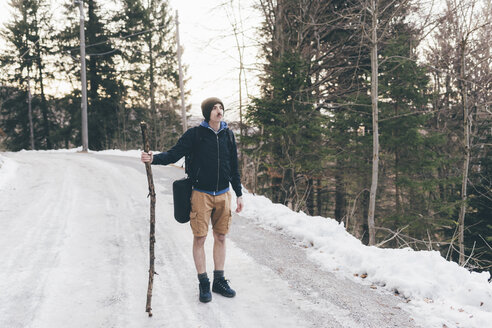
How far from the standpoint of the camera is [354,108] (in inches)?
477

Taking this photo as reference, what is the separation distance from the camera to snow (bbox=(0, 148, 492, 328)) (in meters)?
2.84

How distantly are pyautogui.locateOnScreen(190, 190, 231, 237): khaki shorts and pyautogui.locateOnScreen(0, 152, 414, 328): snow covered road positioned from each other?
0.68m

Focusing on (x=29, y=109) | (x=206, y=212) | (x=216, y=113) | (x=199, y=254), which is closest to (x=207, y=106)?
(x=216, y=113)

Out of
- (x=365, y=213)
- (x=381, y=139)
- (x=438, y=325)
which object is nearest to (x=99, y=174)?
(x=438, y=325)

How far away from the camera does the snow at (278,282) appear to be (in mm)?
2836

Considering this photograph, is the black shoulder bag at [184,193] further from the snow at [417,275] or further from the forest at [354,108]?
the forest at [354,108]

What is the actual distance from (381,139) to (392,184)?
1897mm

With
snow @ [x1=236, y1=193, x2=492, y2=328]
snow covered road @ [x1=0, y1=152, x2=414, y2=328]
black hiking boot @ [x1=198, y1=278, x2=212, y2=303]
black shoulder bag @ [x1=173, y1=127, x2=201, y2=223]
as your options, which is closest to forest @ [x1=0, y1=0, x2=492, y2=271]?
snow @ [x1=236, y1=193, x2=492, y2=328]

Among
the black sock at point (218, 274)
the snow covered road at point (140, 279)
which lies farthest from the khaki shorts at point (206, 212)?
the snow covered road at point (140, 279)

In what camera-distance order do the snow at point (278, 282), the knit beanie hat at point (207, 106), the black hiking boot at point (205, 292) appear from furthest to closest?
the knit beanie hat at point (207, 106)
the black hiking boot at point (205, 292)
the snow at point (278, 282)

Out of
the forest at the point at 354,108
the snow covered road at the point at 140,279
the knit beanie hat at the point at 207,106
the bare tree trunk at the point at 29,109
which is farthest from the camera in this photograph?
the bare tree trunk at the point at 29,109

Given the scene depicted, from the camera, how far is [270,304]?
9.84ft

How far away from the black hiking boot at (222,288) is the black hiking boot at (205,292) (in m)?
0.14

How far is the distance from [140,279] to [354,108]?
1073 centimetres
